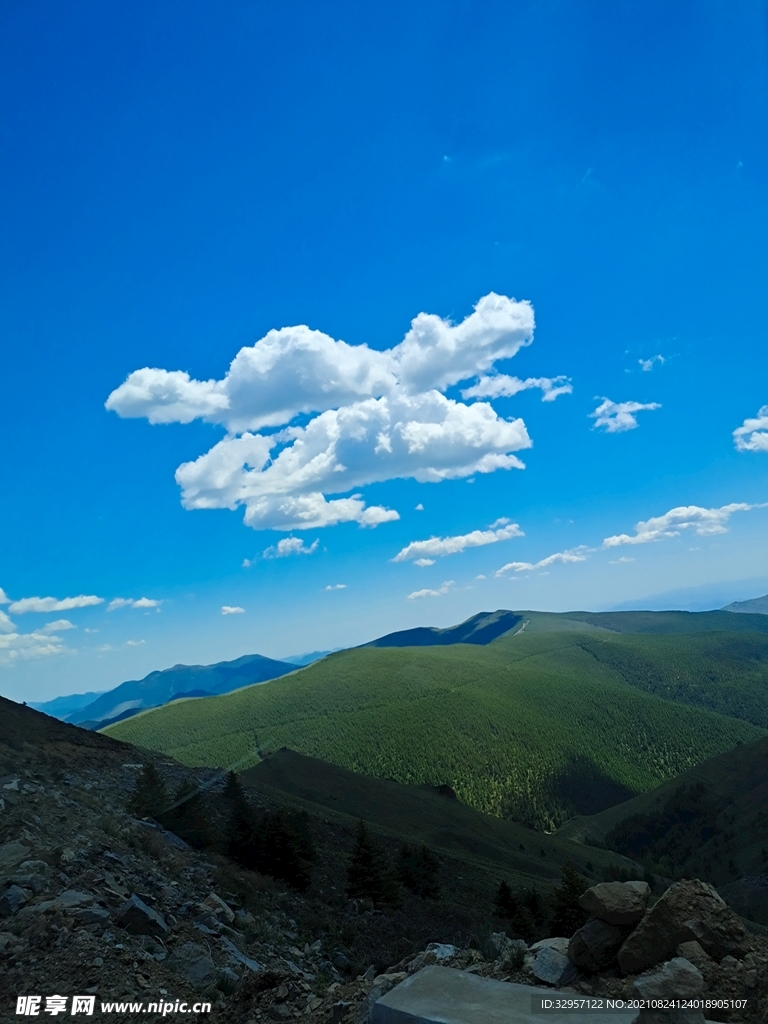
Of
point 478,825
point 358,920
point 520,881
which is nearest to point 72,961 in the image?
point 358,920

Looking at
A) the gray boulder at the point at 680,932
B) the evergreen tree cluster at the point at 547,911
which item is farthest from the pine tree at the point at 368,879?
→ the gray boulder at the point at 680,932

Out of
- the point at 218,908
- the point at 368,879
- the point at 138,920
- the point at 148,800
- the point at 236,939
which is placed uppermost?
the point at 138,920

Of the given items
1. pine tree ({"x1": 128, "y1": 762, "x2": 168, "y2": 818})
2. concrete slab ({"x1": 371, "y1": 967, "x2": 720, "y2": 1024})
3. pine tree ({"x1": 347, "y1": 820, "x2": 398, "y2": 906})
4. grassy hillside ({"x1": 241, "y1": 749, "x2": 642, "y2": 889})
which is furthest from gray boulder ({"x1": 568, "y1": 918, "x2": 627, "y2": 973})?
grassy hillside ({"x1": 241, "y1": 749, "x2": 642, "y2": 889})

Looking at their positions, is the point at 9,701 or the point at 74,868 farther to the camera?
the point at 9,701

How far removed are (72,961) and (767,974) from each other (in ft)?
40.2

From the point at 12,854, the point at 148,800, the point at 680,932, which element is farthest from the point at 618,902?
the point at 148,800

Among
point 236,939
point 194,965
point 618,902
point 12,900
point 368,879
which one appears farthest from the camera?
point 368,879

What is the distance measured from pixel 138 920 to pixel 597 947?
33.3 feet

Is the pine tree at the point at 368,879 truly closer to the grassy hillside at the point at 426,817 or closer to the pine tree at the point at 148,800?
the pine tree at the point at 148,800

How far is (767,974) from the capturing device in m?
8.98

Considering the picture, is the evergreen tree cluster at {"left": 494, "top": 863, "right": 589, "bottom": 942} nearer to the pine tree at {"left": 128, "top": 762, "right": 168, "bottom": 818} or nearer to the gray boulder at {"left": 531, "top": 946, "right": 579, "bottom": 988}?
the gray boulder at {"left": 531, "top": 946, "right": 579, "bottom": 988}

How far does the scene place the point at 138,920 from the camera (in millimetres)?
13656

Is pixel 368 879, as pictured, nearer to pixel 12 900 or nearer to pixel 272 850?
pixel 272 850

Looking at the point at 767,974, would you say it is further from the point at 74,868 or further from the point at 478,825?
the point at 478,825
